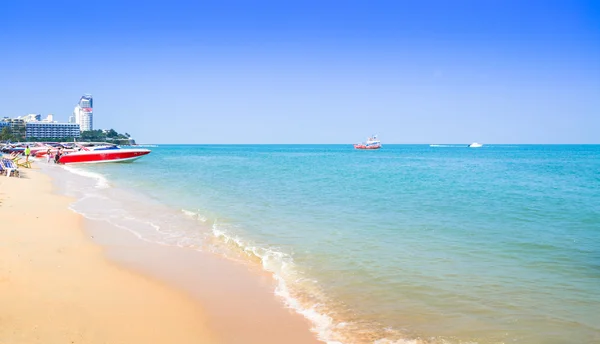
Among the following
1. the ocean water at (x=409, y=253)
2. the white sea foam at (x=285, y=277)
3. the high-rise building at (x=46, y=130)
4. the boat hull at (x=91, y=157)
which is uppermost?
the high-rise building at (x=46, y=130)

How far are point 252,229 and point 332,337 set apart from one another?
23.5 feet

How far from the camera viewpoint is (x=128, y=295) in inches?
270

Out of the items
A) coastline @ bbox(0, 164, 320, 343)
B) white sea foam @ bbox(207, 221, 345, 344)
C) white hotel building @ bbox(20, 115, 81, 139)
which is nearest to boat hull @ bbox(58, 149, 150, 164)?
coastline @ bbox(0, 164, 320, 343)

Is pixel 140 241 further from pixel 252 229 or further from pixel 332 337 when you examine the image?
pixel 332 337

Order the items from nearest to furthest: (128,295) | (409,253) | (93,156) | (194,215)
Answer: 1. (128,295)
2. (409,253)
3. (194,215)
4. (93,156)

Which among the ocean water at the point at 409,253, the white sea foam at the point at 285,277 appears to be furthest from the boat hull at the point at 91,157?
the white sea foam at the point at 285,277

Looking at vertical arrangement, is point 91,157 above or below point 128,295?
above

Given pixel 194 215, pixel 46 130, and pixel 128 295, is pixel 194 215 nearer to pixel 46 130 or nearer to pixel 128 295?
pixel 128 295

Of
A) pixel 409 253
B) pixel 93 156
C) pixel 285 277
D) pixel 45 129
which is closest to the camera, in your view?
pixel 285 277

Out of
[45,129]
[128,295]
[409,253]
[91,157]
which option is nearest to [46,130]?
[45,129]

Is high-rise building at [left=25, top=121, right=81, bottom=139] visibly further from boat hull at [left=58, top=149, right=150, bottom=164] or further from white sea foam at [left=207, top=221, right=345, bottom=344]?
white sea foam at [left=207, top=221, right=345, bottom=344]

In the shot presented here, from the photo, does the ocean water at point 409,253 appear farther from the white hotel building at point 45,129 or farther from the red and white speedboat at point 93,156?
the white hotel building at point 45,129

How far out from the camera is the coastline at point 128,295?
5473 mm

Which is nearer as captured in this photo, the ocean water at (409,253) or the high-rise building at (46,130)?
the ocean water at (409,253)
